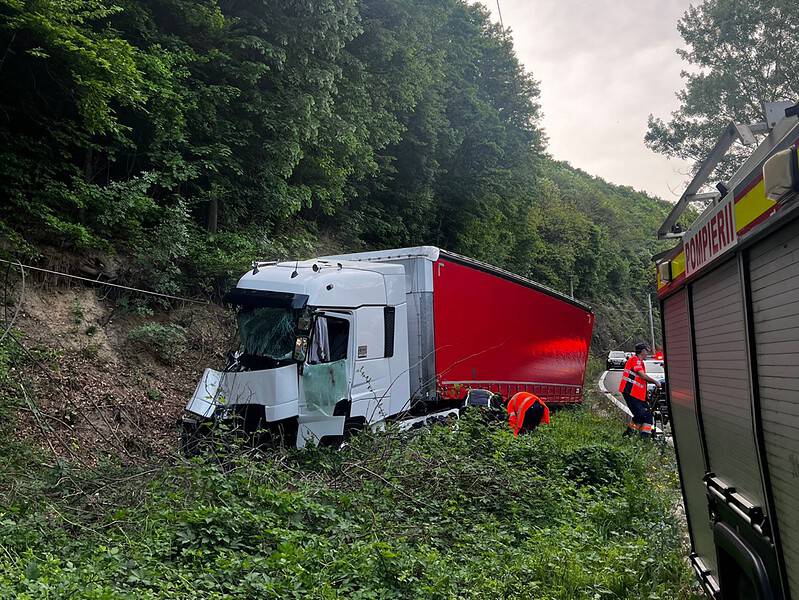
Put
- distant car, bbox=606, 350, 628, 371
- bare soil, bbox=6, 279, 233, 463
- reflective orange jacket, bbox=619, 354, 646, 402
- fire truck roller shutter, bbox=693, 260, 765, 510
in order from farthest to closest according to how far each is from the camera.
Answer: distant car, bbox=606, 350, 628, 371 → reflective orange jacket, bbox=619, 354, 646, 402 → bare soil, bbox=6, 279, 233, 463 → fire truck roller shutter, bbox=693, 260, 765, 510

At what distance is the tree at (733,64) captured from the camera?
Result: 70.6 feet

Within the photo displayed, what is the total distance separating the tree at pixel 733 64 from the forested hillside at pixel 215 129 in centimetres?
810

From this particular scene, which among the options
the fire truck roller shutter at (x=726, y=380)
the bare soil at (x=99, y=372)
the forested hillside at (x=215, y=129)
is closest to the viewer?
the fire truck roller shutter at (x=726, y=380)

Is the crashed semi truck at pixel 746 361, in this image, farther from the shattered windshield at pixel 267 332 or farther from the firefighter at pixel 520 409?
the firefighter at pixel 520 409

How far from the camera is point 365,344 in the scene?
9336 mm

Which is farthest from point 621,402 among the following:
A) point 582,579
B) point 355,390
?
point 582,579

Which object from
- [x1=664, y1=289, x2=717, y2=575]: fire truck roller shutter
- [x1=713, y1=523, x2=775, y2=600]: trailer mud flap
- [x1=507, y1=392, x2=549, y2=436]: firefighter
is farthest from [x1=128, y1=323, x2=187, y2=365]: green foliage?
[x1=713, y1=523, x2=775, y2=600]: trailer mud flap

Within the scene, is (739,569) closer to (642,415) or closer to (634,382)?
(634,382)

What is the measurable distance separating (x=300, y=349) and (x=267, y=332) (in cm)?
54

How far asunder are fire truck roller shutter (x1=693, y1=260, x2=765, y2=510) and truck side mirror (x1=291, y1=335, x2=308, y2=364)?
17.6 ft

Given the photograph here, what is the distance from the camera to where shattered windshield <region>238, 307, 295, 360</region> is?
27.2ft

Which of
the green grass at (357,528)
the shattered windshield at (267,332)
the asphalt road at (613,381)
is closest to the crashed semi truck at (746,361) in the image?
the green grass at (357,528)

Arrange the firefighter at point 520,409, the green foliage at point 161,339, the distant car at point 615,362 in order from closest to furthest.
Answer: the firefighter at point 520,409 → the green foliage at point 161,339 → the distant car at point 615,362

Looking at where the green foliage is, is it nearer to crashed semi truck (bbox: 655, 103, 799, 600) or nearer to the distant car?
crashed semi truck (bbox: 655, 103, 799, 600)
